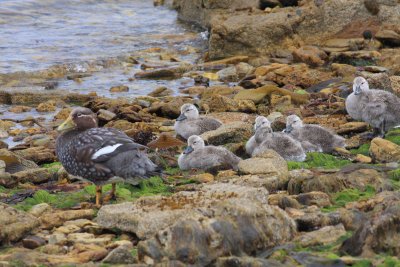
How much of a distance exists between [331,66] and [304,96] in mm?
3058

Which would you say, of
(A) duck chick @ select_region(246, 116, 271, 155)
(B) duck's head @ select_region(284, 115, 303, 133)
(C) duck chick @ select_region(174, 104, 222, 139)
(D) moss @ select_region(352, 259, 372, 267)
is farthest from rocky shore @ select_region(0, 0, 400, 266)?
(B) duck's head @ select_region(284, 115, 303, 133)

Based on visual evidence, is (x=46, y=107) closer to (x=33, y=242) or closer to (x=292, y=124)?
(x=292, y=124)

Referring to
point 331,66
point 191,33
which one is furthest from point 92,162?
point 191,33

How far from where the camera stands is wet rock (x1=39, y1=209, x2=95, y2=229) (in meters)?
7.57

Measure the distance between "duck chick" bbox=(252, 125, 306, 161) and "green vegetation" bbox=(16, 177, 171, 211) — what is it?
4.91 ft

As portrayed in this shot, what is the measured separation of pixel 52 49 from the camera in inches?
855

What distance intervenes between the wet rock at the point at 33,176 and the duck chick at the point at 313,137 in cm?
322

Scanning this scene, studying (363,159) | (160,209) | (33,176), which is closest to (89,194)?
(33,176)

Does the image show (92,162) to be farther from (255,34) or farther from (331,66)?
(255,34)

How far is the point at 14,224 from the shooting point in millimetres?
7242

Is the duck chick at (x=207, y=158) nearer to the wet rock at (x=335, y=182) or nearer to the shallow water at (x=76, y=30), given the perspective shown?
the wet rock at (x=335, y=182)

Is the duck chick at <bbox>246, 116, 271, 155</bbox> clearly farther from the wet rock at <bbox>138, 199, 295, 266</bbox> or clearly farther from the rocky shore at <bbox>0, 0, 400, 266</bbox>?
the wet rock at <bbox>138, 199, 295, 266</bbox>

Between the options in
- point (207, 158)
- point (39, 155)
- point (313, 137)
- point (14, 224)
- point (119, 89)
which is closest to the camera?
point (14, 224)

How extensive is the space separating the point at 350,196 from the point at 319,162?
2.40m
